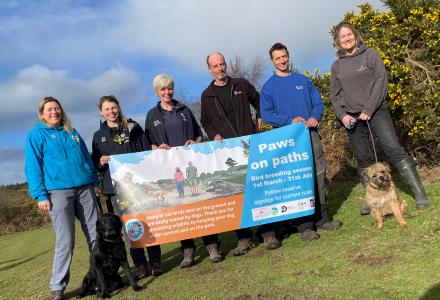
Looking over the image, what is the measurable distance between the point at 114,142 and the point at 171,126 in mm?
803

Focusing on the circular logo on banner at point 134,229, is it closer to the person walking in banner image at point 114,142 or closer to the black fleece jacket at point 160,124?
the person walking in banner image at point 114,142

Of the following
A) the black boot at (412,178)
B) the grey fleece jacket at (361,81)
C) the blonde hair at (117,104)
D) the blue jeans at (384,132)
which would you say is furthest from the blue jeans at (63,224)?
the black boot at (412,178)

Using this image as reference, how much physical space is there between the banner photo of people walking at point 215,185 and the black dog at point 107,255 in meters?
0.44

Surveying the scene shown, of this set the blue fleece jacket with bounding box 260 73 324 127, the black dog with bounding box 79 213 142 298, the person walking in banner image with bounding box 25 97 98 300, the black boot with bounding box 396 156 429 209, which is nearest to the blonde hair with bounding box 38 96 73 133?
the person walking in banner image with bounding box 25 97 98 300

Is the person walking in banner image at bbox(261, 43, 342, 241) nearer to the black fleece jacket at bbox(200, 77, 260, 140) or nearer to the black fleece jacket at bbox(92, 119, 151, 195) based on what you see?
the black fleece jacket at bbox(200, 77, 260, 140)

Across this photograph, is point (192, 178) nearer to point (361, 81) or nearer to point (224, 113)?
point (224, 113)

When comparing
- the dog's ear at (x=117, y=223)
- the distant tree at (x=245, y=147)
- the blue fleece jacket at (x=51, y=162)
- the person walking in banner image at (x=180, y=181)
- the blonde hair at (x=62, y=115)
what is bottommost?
the dog's ear at (x=117, y=223)

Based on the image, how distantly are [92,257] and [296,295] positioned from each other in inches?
102

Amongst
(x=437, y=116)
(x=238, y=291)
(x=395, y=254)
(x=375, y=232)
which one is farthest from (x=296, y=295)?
(x=437, y=116)

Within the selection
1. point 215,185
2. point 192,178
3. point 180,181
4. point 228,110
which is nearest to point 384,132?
point 228,110

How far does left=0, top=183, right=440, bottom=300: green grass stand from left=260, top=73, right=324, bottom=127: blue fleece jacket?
1722mm

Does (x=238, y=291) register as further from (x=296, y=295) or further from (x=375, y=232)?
(x=375, y=232)

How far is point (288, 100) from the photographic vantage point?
5.82 meters

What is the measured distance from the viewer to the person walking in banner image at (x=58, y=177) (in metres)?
5.01
